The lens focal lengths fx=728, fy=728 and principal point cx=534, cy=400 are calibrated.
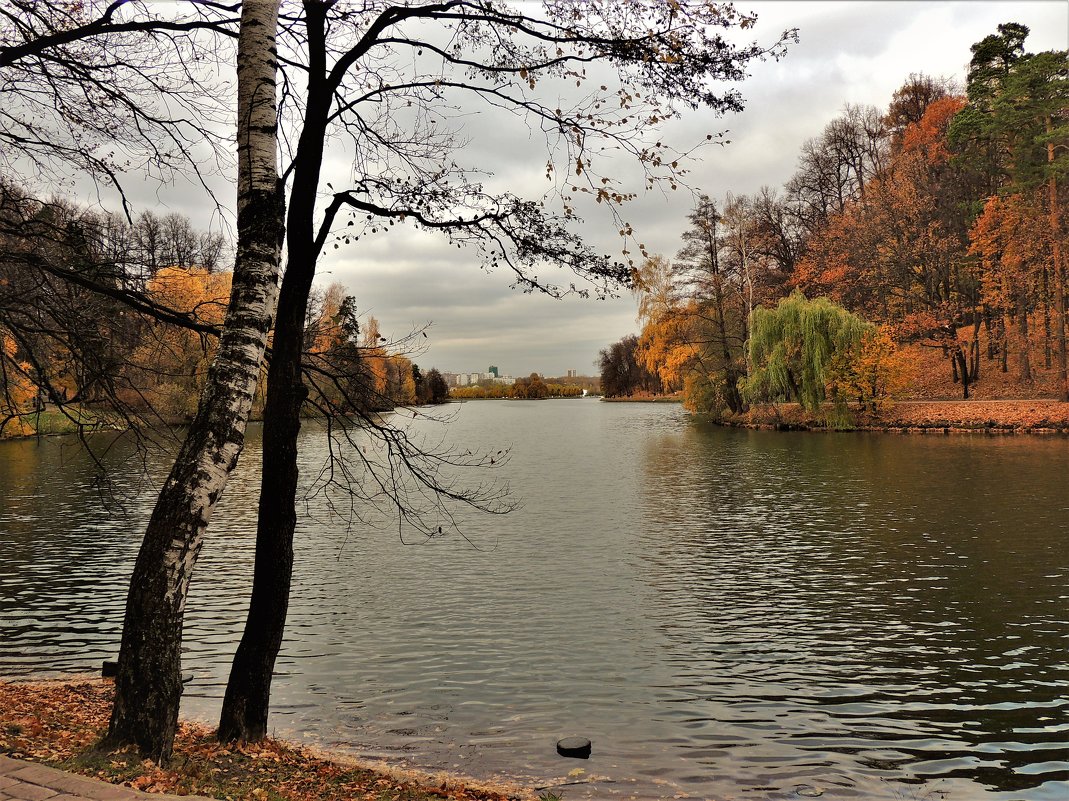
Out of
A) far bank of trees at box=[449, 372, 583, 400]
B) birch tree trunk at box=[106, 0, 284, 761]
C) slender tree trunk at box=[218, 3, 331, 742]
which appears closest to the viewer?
birch tree trunk at box=[106, 0, 284, 761]

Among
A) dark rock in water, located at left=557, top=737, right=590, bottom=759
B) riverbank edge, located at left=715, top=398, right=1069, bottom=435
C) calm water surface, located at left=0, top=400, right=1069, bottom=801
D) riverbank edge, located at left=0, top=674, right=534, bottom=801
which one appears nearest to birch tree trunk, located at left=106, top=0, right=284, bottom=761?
riverbank edge, located at left=0, top=674, right=534, bottom=801

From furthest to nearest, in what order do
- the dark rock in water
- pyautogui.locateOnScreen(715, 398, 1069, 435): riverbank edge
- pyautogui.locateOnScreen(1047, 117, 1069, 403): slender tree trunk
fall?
1. pyautogui.locateOnScreen(1047, 117, 1069, 403): slender tree trunk
2. pyautogui.locateOnScreen(715, 398, 1069, 435): riverbank edge
3. the dark rock in water

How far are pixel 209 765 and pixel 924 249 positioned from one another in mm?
41522

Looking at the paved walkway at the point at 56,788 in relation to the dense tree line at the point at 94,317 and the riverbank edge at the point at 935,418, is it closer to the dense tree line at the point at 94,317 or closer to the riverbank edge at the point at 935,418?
the dense tree line at the point at 94,317

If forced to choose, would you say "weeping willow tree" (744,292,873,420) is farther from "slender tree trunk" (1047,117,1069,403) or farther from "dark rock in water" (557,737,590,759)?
"dark rock in water" (557,737,590,759)

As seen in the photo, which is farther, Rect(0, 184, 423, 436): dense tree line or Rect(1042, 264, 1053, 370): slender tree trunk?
Rect(1042, 264, 1053, 370): slender tree trunk

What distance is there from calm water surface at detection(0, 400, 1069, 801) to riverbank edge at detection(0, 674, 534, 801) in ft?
1.99

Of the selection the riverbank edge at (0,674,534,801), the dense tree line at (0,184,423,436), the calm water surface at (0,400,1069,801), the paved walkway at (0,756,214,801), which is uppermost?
the dense tree line at (0,184,423,436)

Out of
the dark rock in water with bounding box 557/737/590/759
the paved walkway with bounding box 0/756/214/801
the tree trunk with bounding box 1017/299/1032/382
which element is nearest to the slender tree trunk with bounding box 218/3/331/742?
the paved walkway with bounding box 0/756/214/801

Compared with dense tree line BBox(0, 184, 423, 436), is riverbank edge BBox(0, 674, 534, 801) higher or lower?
lower

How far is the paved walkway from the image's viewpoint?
11.5 ft

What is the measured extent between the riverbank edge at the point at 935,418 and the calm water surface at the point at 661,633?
1412 cm

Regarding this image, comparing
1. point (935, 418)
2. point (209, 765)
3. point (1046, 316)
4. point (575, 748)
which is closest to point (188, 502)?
point (209, 765)

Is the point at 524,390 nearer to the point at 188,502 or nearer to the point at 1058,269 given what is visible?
the point at 1058,269
